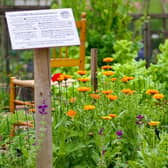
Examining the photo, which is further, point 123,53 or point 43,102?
point 123,53

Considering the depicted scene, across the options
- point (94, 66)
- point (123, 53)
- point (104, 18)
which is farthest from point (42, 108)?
point (104, 18)

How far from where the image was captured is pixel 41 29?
3.71 meters

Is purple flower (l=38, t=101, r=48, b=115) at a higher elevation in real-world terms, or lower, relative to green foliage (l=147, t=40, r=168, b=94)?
higher

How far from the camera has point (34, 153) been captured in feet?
11.9

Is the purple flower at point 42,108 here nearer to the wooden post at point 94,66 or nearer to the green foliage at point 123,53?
the wooden post at point 94,66

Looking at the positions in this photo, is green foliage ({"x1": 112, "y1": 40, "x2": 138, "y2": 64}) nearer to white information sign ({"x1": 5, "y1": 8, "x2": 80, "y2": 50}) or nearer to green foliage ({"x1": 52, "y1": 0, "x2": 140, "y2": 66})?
green foliage ({"x1": 52, "y1": 0, "x2": 140, "y2": 66})

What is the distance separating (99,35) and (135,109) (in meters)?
3.78

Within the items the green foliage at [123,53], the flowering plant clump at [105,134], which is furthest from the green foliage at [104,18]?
the flowering plant clump at [105,134]

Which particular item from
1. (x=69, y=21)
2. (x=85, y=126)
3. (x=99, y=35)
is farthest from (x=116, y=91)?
(x=99, y=35)

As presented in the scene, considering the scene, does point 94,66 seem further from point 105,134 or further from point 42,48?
point 42,48

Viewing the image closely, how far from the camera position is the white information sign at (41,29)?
3629 millimetres

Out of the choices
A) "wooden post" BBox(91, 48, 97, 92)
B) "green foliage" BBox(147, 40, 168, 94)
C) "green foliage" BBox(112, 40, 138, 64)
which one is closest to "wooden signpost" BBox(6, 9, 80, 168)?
"wooden post" BBox(91, 48, 97, 92)

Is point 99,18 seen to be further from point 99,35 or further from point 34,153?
point 34,153

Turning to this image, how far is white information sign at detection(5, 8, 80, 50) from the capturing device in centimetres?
363
